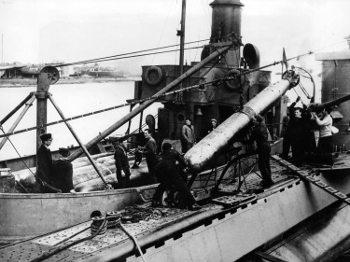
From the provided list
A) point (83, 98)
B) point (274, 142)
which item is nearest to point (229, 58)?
point (274, 142)

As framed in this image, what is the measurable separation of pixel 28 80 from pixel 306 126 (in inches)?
1672

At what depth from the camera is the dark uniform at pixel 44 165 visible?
9.30m

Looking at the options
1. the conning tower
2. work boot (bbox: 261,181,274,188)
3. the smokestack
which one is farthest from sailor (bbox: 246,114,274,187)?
the smokestack

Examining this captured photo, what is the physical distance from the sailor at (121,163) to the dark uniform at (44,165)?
1842 millimetres

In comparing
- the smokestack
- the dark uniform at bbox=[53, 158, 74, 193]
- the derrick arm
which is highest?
the smokestack

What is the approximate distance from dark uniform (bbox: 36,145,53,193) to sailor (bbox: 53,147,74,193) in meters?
0.15

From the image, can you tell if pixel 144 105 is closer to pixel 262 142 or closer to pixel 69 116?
pixel 262 142

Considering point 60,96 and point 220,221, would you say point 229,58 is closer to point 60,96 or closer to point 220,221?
point 220,221

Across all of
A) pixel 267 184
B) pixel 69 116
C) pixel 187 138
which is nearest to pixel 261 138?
pixel 267 184

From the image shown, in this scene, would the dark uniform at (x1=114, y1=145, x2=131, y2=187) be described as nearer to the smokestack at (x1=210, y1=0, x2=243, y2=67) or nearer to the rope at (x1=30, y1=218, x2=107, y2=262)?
the rope at (x1=30, y1=218, x2=107, y2=262)

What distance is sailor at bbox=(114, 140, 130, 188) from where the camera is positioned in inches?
421

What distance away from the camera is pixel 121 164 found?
426 inches

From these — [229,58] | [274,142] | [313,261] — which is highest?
[229,58]

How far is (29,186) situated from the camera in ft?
34.0
